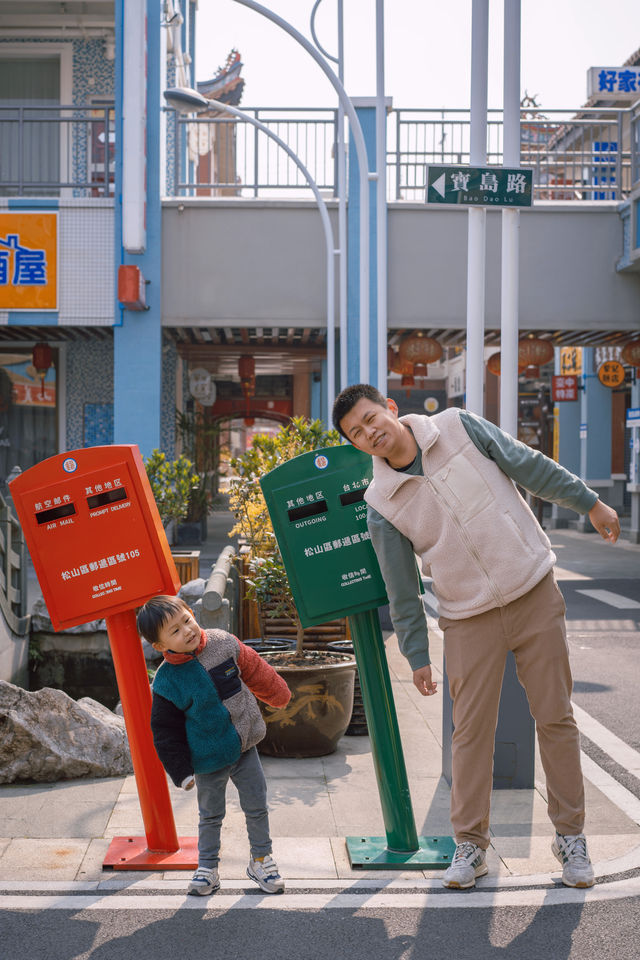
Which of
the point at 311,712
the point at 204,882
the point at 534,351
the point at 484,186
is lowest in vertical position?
the point at 204,882

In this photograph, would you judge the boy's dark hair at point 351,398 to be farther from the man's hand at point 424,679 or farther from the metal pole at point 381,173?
the metal pole at point 381,173

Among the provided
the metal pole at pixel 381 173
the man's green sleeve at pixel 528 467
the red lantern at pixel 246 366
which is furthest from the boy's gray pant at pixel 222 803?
the red lantern at pixel 246 366

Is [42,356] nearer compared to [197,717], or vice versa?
[197,717]

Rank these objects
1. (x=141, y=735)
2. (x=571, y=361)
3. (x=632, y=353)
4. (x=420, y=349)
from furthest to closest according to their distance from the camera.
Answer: (x=571, y=361), (x=632, y=353), (x=420, y=349), (x=141, y=735)

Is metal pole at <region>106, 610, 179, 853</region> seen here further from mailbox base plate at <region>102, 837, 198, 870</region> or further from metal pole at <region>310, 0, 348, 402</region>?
metal pole at <region>310, 0, 348, 402</region>

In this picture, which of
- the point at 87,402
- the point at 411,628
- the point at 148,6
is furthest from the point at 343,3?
the point at 411,628

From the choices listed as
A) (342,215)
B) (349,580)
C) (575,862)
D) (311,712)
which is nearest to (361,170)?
(342,215)

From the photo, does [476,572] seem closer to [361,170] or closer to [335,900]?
[335,900]

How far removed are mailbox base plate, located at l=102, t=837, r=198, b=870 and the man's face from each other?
1.87 metres

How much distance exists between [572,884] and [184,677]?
1725mm

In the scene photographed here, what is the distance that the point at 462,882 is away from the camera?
13.2 feet

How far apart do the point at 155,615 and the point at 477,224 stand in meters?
2.94

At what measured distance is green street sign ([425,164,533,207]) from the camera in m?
5.41

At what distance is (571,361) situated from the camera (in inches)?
1070
